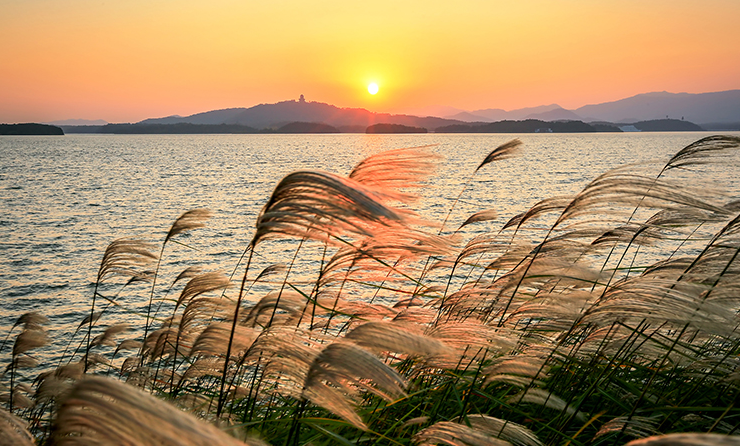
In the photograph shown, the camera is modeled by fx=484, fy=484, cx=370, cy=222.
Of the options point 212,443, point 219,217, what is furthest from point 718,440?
point 219,217

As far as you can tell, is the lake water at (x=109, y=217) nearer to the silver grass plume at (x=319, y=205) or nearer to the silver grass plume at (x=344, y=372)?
the silver grass plume at (x=319, y=205)

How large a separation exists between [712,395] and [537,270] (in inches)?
64.9

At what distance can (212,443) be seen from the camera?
33.7 inches

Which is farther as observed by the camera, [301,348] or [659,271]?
[659,271]

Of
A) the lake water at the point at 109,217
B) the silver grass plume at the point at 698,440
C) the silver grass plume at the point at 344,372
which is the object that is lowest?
the lake water at the point at 109,217

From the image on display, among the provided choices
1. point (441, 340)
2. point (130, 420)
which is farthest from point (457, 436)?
point (130, 420)

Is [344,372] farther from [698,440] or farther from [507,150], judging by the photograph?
[507,150]

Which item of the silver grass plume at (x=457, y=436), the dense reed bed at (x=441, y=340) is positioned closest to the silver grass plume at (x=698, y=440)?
the dense reed bed at (x=441, y=340)

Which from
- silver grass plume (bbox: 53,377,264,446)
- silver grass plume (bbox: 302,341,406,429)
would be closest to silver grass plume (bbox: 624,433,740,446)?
silver grass plume (bbox: 302,341,406,429)

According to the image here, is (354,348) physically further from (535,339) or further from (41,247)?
(41,247)

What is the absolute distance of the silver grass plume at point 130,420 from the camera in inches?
34.4

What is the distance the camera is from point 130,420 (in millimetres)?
928

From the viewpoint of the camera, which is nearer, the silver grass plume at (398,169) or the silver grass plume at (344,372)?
the silver grass plume at (344,372)

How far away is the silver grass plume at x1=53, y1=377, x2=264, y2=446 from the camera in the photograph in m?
0.87
